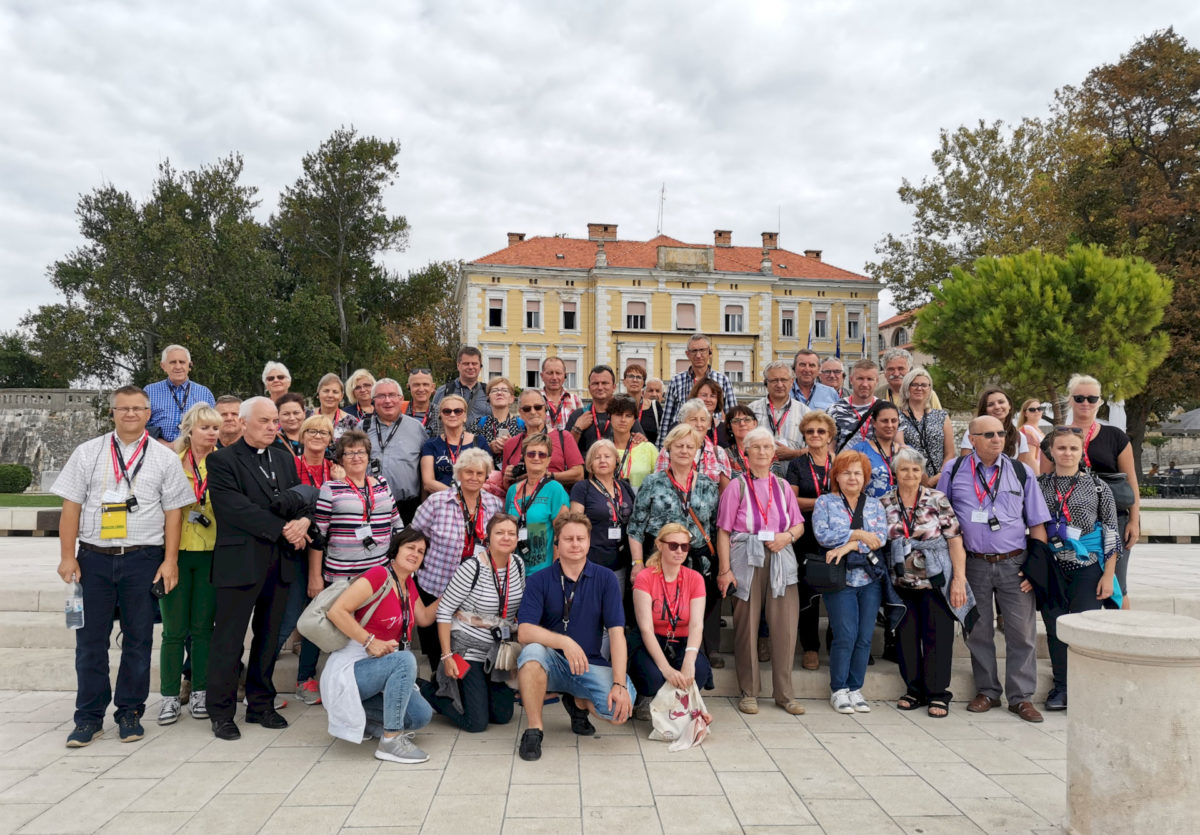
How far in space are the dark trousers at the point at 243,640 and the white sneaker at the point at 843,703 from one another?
3.73 metres

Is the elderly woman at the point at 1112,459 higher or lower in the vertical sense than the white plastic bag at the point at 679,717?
higher

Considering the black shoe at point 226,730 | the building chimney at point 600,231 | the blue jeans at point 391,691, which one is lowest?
the black shoe at point 226,730

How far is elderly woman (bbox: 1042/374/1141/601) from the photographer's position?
5.48 meters

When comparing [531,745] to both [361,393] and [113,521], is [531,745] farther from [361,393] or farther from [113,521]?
[361,393]

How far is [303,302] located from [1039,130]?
3039cm

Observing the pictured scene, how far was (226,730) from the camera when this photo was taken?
4562mm

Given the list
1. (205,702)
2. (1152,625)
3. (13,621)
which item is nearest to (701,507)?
(1152,625)

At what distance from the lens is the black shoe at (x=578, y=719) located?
4758 mm

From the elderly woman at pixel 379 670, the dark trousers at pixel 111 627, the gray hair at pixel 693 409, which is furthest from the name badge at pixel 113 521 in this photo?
the gray hair at pixel 693 409

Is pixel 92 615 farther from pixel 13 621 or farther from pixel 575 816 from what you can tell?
pixel 575 816

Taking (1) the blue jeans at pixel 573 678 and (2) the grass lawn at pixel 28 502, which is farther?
(2) the grass lawn at pixel 28 502

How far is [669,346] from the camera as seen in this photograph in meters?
48.8

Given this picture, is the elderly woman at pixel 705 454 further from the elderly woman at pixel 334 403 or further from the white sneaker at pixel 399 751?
the elderly woman at pixel 334 403

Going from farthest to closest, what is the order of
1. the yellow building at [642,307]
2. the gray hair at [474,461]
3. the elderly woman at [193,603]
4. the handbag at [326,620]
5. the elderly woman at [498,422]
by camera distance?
the yellow building at [642,307]
the elderly woman at [498,422]
the gray hair at [474,461]
the elderly woman at [193,603]
the handbag at [326,620]
